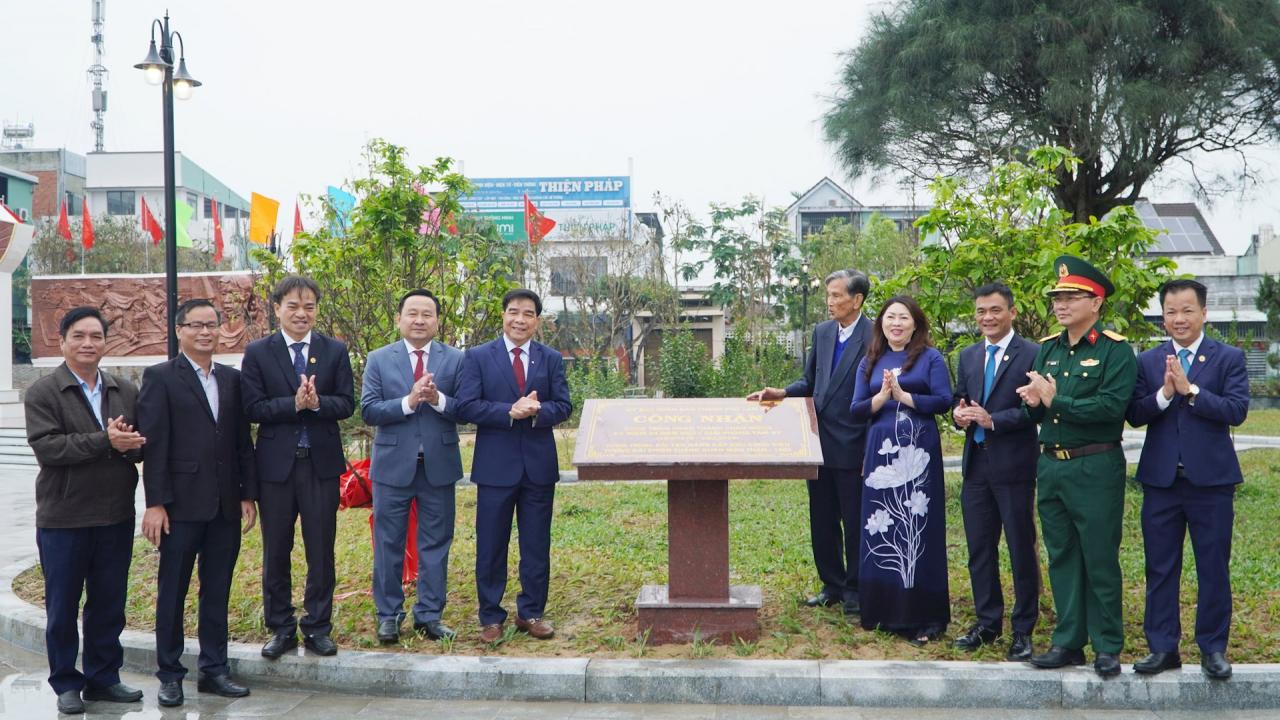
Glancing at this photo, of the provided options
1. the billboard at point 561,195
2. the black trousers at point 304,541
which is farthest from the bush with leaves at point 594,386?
the billboard at point 561,195

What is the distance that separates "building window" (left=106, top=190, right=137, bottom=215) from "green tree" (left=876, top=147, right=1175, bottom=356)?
46256 mm

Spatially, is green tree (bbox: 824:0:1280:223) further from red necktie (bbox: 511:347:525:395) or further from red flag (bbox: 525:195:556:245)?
red flag (bbox: 525:195:556:245)

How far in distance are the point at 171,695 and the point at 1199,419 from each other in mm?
4908

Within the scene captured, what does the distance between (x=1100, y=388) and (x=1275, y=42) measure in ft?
35.2

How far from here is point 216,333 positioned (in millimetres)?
4875

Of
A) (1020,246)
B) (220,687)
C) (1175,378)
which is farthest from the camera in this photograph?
(1020,246)

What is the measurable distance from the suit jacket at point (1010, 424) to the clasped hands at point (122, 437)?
395 centimetres

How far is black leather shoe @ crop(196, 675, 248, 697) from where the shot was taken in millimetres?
4727

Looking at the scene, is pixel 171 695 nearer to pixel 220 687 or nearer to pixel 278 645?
pixel 220 687

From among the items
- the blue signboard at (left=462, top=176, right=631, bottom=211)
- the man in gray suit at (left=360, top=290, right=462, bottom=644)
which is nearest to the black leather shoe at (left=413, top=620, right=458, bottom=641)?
the man in gray suit at (left=360, top=290, right=462, bottom=644)

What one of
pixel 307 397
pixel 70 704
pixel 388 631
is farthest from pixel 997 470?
pixel 70 704

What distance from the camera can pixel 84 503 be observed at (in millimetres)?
4469

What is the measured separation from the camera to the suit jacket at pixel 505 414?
521cm

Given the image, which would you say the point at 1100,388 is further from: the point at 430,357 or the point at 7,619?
the point at 7,619
